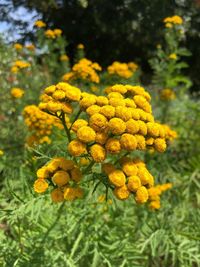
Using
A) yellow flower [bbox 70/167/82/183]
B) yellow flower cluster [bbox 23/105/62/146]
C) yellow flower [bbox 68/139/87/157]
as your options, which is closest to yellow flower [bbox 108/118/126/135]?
yellow flower [bbox 68/139/87/157]

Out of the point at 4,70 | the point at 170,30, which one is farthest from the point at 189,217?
the point at 4,70

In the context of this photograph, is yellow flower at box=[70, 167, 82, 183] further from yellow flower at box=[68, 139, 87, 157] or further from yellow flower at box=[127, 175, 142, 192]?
yellow flower at box=[127, 175, 142, 192]

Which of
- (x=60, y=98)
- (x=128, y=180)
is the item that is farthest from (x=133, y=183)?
(x=60, y=98)

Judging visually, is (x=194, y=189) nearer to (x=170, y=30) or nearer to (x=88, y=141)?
(x=170, y=30)

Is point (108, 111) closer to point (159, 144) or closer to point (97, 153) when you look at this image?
point (97, 153)

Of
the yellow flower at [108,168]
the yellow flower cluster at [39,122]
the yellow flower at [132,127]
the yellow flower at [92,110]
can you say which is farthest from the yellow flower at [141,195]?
the yellow flower cluster at [39,122]

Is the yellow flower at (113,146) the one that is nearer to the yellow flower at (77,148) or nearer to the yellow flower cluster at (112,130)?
the yellow flower cluster at (112,130)

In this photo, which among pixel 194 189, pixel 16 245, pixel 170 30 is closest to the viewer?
pixel 16 245

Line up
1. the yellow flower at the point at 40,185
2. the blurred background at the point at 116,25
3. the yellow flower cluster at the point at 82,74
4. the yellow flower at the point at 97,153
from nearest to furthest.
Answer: the yellow flower at the point at 97,153, the yellow flower at the point at 40,185, the yellow flower cluster at the point at 82,74, the blurred background at the point at 116,25

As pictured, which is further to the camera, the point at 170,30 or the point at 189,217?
the point at 170,30
